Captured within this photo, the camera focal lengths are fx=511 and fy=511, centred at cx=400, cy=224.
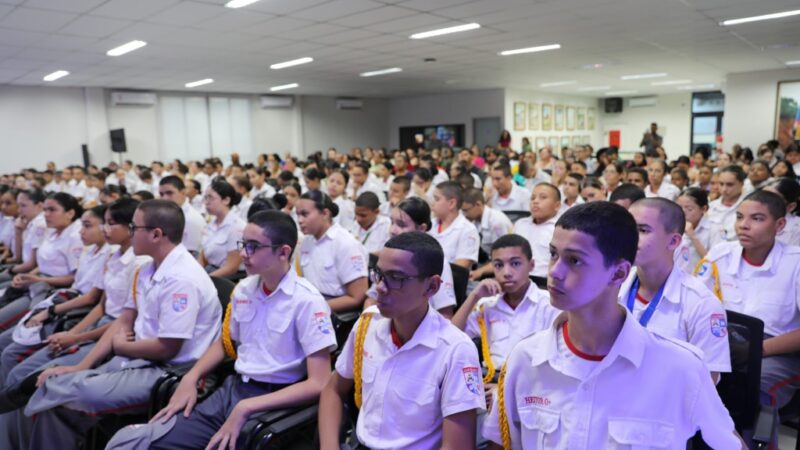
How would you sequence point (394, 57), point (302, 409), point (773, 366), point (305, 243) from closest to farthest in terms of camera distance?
point (302, 409), point (773, 366), point (305, 243), point (394, 57)

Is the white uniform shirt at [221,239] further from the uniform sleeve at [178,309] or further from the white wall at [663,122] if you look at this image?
the white wall at [663,122]

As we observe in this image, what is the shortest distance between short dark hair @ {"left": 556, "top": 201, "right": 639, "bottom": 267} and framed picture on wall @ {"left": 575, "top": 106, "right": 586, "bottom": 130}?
802 inches

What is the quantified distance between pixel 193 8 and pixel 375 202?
9.79 ft

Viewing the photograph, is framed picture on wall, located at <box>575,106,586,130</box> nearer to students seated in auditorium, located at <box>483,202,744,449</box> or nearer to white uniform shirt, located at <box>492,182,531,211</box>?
white uniform shirt, located at <box>492,182,531,211</box>

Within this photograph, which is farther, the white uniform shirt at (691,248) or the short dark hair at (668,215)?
the white uniform shirt at (691,248)

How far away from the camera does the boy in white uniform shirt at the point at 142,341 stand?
7.47 feet

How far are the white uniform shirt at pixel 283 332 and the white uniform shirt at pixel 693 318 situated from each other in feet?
4.25

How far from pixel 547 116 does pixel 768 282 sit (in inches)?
643

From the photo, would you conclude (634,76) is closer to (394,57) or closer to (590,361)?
(394,57)

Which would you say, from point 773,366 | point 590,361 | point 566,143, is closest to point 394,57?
point 773,366

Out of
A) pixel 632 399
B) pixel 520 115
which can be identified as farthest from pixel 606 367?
pixel 520 115

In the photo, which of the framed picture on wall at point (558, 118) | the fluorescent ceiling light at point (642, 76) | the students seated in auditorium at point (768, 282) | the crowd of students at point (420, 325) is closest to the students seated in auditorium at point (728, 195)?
the crowd of students at point (420, 325)

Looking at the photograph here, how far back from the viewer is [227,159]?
48.7ft

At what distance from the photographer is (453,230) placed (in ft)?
12.7
